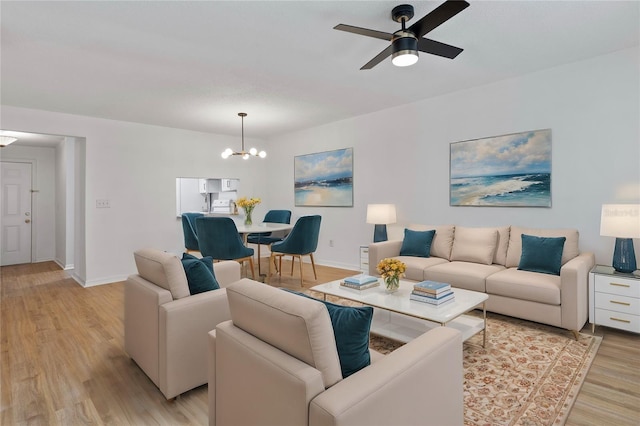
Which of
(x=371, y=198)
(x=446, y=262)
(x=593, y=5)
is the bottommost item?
(x=446, y=262)

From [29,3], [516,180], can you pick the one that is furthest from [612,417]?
[29,3]

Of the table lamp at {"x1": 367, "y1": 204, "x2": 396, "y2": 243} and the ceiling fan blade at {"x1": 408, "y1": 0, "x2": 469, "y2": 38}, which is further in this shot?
the table lamp at {"x1": 367, "y1": 204, "x2": 396, "y2": 243}

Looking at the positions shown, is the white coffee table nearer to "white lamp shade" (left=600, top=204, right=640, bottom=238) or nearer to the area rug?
the area rug

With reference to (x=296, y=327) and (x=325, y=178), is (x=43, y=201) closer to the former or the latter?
(x=325, y=178)

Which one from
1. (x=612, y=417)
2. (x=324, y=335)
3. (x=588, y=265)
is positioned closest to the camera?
(x=324, y=335)

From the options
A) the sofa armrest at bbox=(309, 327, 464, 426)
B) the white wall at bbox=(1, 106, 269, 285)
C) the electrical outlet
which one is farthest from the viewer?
the electrical outlet

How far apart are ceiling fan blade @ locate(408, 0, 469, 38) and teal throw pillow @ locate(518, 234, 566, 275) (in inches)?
87.6

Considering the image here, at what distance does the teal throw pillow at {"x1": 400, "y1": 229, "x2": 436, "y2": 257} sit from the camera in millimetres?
4020

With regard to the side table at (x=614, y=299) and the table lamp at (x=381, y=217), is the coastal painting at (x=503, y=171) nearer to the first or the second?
the table lamp at (x=381, y=217)

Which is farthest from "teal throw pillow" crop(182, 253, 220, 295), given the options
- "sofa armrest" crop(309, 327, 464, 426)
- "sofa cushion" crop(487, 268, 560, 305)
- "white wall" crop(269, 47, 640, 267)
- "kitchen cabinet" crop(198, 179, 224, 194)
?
"kitchen cabinet" crop(198, 179, 224, 194)

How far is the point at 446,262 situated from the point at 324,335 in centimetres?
305

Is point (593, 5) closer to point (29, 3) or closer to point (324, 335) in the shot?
point (324, 335)

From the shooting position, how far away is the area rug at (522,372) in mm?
1840

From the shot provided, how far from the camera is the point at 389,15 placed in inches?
95.8
